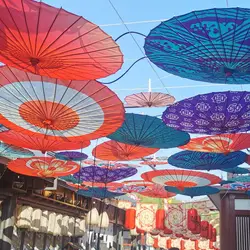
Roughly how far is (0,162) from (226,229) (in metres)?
8.33

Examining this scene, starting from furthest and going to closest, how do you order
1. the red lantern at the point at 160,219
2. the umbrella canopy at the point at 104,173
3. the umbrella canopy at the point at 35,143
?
1. the red lantern at the point at 160,219
2. the umbrella canopy at the point at 104,173
3. the umbrella canopy at the point at 35,143

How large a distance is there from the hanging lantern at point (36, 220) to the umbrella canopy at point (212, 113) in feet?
19.8

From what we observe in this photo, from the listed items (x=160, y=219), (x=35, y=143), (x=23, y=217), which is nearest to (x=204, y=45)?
(x=35, y=143)

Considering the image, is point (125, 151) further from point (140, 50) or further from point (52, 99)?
point (52, 99)

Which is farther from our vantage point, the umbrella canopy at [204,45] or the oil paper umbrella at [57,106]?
the oil paper umbrella at [57,106]

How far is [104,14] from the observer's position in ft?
21.3

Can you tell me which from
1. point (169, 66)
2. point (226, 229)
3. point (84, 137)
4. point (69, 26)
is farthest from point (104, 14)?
point (226, 229)

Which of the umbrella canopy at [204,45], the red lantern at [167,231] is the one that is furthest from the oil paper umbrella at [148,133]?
the red lantern at [167,231]

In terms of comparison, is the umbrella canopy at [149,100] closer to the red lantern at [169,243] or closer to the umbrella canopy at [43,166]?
the umbrella canopy at [43,166]

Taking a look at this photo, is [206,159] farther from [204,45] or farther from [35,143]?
[204,45]

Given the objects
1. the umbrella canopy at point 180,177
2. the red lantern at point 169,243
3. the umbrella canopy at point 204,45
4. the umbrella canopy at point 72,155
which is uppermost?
the umbrella canopy at point 72,155

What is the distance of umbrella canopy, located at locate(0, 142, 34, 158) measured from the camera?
7645 millimetres

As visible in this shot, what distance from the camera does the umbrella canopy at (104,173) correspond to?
9737 millimetres

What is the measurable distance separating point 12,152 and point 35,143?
130cm
